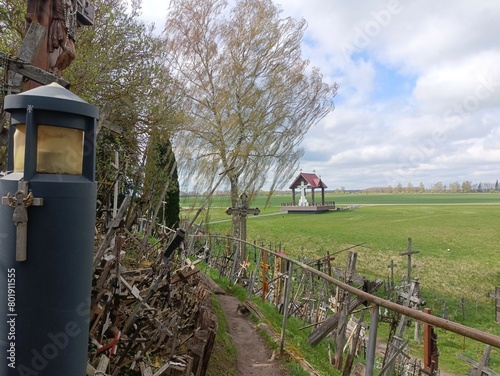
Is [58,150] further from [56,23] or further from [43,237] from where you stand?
[56,23]

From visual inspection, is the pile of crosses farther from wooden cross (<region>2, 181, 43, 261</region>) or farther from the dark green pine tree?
the dark green pine tree

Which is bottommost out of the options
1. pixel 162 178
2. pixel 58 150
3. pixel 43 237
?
pixel 43 237

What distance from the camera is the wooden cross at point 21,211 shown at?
5.34 ft

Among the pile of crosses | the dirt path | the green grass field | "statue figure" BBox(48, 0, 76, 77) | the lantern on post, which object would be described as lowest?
the green grass field

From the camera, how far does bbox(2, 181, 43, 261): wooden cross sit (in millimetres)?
1628

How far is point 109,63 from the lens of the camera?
8203mm

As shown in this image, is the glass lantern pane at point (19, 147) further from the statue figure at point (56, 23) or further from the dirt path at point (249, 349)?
the dirt path at point (249, 349)

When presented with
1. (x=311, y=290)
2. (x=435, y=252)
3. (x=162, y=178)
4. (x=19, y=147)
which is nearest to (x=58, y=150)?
(x=19, y=147)

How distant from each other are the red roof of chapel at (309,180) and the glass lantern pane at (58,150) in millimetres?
45719

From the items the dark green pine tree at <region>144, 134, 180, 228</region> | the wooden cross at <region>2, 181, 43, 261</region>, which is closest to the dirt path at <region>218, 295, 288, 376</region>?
the dark green pine tree at <region>144, 134, 180, 228</region>

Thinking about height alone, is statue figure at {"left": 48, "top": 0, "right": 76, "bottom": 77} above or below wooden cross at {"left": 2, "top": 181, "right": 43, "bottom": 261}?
above

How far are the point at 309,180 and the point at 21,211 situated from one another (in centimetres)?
4747

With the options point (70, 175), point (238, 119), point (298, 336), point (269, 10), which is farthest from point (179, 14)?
point (70, 175)

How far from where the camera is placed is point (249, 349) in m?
5.24
